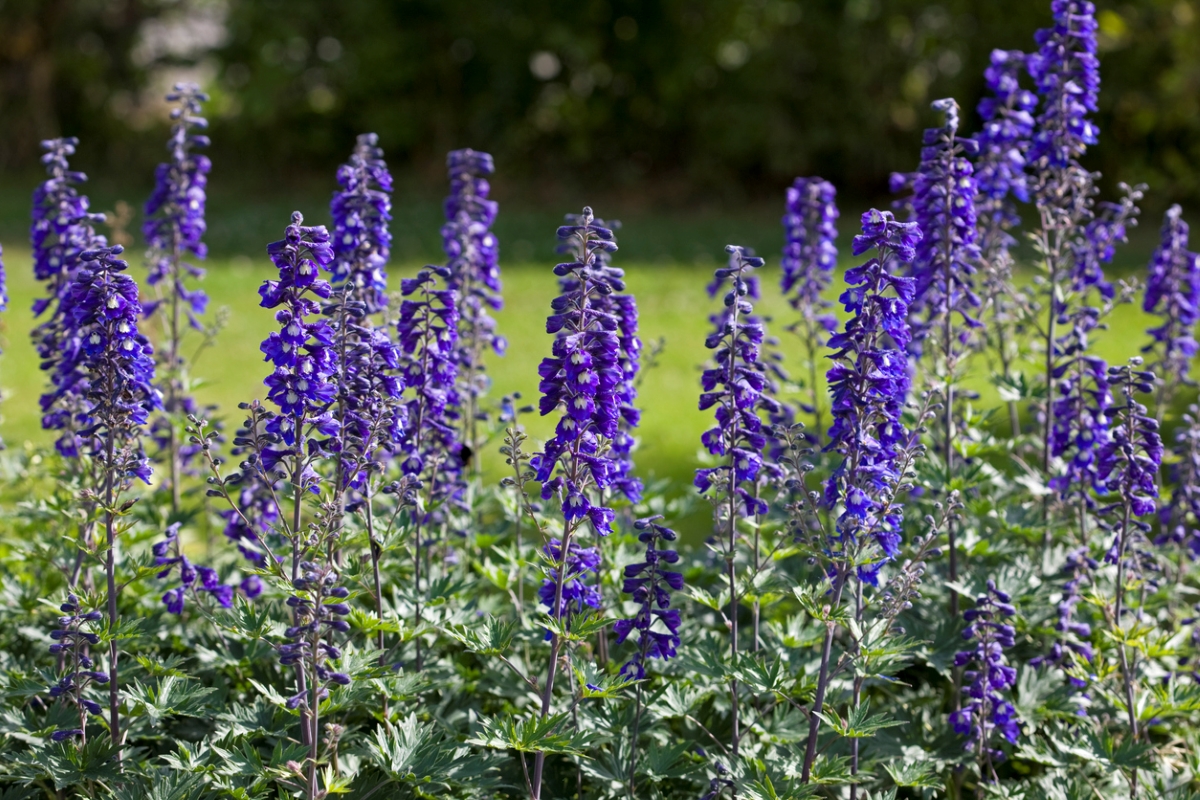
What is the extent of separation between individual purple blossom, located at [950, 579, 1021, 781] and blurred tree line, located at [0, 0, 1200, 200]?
13.7m

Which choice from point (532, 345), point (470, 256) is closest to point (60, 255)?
point (470, 256)

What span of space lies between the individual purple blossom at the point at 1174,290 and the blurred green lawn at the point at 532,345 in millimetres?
1499

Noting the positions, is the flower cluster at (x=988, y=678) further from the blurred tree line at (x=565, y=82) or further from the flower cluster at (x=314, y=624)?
the blurred tree line at (x=565, y=82)

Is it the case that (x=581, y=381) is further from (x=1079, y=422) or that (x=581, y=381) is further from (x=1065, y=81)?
(x=1065, y=81)

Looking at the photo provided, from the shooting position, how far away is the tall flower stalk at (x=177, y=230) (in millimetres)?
4746

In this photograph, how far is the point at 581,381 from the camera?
122 inches

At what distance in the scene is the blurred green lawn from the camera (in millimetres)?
8312

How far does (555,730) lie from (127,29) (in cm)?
2063

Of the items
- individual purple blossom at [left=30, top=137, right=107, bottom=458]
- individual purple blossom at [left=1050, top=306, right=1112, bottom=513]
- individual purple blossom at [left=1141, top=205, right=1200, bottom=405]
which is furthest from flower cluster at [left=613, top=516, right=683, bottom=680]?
individual purple blossom at [left=1141, top=205, right=1200, bottom=405]

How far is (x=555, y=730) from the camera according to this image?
3719 mm

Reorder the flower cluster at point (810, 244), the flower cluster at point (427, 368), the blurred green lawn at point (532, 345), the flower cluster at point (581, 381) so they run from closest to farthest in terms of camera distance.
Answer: the flower cluster at point (581, 381) → the flower cluster at point (427, 368) → the flower cluster at point (810, 244) → the blurred green lawn at point (532, 345)

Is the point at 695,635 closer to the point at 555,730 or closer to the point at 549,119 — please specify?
the point at 555,730

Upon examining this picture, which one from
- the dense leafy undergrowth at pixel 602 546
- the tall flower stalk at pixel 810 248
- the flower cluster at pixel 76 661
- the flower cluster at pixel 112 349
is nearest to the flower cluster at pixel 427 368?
the dense leafy undergrowth at pixel 602 546

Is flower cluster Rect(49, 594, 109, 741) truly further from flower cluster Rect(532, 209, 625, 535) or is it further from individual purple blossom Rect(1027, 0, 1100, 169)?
individual purple blossom Rect(1027, 0, 1100, 169)
